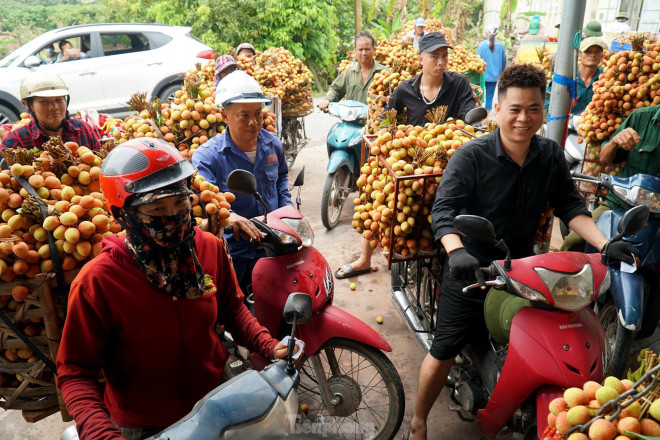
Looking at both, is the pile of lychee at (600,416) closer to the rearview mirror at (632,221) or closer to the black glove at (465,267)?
the black glove at (465,267)

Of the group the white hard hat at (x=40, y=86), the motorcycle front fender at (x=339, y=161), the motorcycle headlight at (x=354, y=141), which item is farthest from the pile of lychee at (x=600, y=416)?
the motorcycle headlight at (x=354, y=141)

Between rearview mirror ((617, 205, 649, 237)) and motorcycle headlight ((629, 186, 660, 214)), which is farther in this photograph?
motorcycle headlight ((629, 186, 660, 214))

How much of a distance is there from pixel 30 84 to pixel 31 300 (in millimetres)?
2443

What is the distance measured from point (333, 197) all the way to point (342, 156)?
495mm

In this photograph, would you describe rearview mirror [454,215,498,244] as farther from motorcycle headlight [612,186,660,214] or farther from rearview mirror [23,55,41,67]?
rearview mirror [23,55,41,67]

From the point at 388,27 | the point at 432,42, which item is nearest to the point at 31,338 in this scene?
the point at 432,42

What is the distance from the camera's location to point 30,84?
395cm

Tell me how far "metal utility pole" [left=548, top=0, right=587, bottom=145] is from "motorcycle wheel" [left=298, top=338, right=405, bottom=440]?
215 centimetres

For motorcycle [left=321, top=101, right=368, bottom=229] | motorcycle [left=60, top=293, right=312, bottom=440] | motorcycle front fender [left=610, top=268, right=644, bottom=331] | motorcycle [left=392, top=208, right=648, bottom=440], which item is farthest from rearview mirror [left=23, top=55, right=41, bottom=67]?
motorcycle front fender [left=610, top=268, right=644, bottom=331]

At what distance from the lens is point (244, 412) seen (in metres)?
1.31

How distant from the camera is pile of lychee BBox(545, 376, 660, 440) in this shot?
1.30 metres

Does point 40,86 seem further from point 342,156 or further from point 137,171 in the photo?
point 342,156

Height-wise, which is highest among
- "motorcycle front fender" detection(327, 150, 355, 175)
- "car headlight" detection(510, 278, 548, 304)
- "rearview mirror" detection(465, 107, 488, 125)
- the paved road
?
"rearview mirror" detection(465, 107, 488, 125)

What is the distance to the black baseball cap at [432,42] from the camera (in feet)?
15.0
